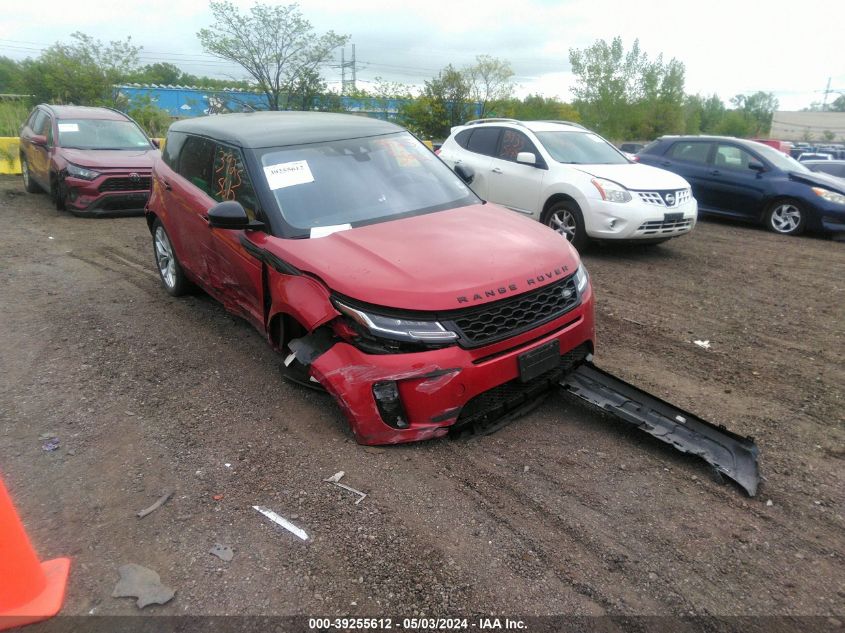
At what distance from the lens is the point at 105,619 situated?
90.1 inches

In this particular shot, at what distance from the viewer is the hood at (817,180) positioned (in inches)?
382

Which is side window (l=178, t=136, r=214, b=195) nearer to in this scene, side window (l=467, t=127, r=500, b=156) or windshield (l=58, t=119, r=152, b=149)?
side window (l=467, t=127, r=500, b=156)

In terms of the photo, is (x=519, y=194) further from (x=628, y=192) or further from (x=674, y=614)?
(x=674, y=614)

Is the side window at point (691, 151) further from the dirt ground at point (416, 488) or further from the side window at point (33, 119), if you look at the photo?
the side window at point (33, 119)

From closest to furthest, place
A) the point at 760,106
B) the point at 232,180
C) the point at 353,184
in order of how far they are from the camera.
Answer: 1. the point at 353,184
2. the point at 232,180
3. the point at 760,106

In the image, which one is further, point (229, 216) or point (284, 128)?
point (284, 128)

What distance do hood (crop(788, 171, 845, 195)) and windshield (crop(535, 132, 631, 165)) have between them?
3.53m

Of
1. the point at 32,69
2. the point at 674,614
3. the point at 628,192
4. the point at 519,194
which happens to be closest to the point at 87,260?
the point at 519,194

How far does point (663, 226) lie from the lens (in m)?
7.67

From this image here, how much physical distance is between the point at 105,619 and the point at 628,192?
7.03m

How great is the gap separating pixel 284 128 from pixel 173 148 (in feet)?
5.79

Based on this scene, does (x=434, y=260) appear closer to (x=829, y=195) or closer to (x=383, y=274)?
(x=383, y=274)

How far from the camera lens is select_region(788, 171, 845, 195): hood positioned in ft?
31.8

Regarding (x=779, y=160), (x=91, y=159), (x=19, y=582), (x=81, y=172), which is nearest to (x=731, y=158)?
(x=779, y=160)
